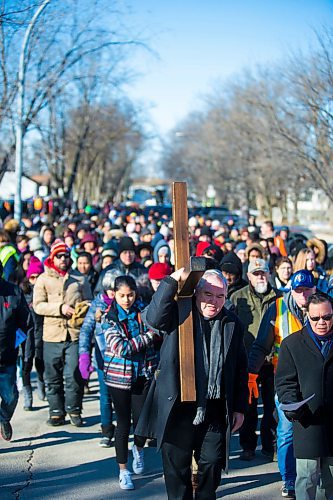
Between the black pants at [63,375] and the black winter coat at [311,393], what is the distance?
359 cm

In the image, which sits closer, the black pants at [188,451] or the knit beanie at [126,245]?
the black pants at [188,451]

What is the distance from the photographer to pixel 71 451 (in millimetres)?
7301

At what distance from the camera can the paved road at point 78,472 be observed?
6191 mm

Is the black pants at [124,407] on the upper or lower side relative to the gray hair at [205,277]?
lower

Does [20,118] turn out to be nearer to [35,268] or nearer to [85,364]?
[35,268]

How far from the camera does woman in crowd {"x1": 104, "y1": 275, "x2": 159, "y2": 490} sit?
6.16 metres

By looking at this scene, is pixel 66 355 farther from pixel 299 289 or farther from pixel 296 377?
pixel 296 377

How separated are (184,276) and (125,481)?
259 centimetres

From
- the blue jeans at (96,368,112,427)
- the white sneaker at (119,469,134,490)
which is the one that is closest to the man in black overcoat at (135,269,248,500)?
the white sneaker at (119,469,134,490)

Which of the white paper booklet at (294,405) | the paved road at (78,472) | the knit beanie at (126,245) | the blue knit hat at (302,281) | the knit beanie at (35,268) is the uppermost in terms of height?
the knit beanie at (126,245)

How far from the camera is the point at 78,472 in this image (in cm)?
672

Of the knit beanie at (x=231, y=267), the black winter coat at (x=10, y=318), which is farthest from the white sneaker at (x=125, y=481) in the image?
the knit beanie at (x=231, y=267)

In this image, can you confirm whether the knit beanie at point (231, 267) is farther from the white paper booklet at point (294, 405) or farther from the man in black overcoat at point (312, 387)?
the white paper booklet at point (294, 405)

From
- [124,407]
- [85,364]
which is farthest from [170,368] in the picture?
[85,364]
